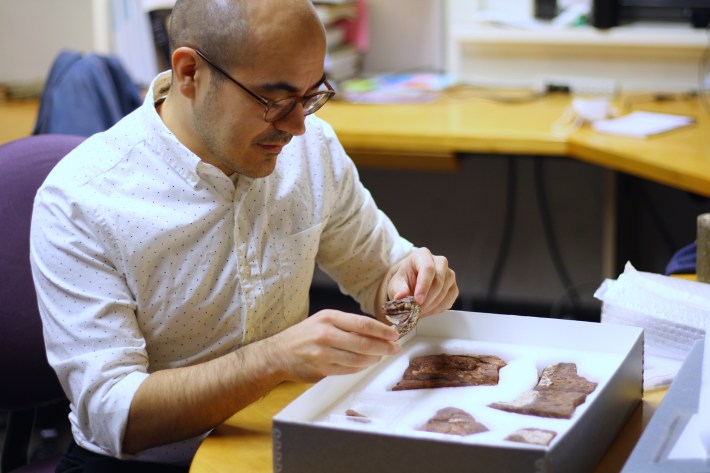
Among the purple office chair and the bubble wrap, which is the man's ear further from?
the bubble wrap

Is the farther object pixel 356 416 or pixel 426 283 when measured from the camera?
pixel 426 283

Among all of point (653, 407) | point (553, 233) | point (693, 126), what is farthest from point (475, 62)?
point (653, 407)

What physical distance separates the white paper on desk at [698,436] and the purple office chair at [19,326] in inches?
36.9

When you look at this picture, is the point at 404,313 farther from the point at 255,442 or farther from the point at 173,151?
the point at 173,151

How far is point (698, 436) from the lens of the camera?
0.98 meters

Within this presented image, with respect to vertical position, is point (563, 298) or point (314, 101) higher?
point (314, 101)

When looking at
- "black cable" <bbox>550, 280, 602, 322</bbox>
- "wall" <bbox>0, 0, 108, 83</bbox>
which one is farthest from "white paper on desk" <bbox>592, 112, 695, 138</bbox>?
"wall" <bbox>0, 0, 108, 83</bbox>

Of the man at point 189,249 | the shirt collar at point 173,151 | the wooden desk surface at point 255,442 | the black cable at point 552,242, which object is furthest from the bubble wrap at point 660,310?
the black cable at point 552,242

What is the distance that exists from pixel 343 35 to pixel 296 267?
74.2 inches

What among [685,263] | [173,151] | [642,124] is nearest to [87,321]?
[173,151]

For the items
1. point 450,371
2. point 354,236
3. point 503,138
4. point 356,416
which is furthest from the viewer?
point 503,138

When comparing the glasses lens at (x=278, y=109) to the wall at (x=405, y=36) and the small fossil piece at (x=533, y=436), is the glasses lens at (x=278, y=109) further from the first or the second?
the wall at (x=405, y=36)

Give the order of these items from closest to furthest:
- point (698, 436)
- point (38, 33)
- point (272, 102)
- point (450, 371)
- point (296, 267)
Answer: point (698, 436) → point (450, 371) → point (272, 102) → point (296, 267) → point (38, 33)

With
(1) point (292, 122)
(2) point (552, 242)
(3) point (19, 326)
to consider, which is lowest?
(2) point (552, 242)
